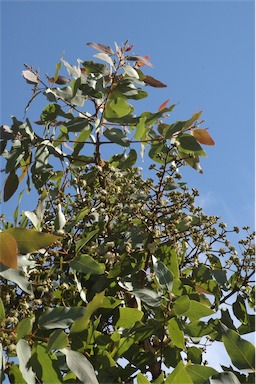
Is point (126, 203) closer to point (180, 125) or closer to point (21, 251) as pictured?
point (180, 125)

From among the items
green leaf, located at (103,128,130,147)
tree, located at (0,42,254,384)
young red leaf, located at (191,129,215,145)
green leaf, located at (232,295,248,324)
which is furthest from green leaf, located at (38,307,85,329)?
young red leaf, located at (191,129,215,145)

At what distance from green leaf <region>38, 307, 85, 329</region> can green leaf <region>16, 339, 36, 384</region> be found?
7 cm

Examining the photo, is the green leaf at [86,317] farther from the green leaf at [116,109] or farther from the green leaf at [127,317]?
the green leaf at [116,109]

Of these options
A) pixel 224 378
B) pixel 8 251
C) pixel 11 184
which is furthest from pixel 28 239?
pixel 11 184

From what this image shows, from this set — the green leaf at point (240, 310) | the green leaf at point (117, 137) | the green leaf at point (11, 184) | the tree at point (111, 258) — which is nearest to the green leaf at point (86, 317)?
the tree at point (111, 258)

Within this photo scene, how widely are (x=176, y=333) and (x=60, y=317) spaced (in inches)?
13.4

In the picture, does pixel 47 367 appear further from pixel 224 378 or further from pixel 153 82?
pixel 153 82

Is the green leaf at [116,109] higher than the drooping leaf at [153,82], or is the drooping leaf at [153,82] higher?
the drooping leaf at [153,82]

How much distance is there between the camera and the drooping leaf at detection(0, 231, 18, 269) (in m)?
1.25

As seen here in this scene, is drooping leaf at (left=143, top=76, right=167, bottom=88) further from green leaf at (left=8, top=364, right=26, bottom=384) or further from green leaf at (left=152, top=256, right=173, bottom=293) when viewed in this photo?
green leaf at (left=8, top=364, right=26, bottom=384)

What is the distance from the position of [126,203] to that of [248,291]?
1.66 feet

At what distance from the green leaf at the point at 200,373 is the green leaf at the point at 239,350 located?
65 millimetres

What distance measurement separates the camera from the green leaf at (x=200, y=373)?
5.00 ft

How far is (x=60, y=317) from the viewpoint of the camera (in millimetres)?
1478
